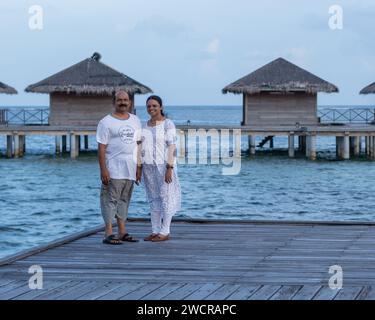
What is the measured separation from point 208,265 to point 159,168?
1531 mm

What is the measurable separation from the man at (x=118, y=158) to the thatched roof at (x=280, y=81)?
30.3 meters

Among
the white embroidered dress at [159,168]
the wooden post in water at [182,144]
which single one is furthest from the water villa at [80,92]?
the white embroidered dress at [159,168]

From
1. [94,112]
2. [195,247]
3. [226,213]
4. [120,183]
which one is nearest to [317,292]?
[195,247]

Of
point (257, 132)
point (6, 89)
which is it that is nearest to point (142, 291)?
point (257, 132)

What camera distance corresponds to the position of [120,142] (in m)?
8.59

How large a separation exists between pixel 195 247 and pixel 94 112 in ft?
102

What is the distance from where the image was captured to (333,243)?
28.6ft

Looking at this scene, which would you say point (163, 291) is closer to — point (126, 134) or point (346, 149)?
point (126, 134)

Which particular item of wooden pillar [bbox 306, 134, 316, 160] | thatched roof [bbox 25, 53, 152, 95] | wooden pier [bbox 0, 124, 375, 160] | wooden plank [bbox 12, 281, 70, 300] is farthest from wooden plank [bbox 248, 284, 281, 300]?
thatched roof [bbox 25, 53, 152, 95]

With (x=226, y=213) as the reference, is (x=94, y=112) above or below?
above

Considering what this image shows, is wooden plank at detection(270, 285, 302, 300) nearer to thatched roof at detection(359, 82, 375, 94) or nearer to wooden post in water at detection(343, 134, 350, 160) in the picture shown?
wooden post in water at detection(343, 134, 350, 160)

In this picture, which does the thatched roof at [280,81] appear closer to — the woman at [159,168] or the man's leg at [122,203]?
the woman at [159,168]
